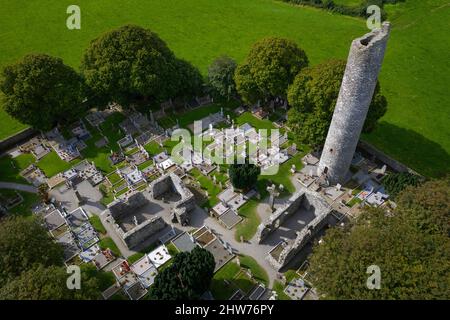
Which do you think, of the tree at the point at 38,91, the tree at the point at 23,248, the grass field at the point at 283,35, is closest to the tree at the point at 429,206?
the grass field at the point at 283,35

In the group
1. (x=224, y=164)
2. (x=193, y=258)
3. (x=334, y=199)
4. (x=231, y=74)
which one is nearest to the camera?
(x=193, y=258)

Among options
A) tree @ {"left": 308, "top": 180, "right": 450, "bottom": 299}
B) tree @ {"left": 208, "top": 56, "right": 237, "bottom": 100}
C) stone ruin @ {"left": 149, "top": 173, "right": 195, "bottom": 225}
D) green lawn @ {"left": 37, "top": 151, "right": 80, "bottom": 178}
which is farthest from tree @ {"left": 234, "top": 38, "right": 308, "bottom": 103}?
green lawn @ {"left": 37, "top": 151, "right": 80, "bottom": 178}

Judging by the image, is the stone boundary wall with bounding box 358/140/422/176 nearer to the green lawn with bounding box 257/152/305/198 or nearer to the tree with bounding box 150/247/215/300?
the green lawn with bounding box 257/152/305/198

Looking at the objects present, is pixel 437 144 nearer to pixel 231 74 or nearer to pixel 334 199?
pixel 334 199

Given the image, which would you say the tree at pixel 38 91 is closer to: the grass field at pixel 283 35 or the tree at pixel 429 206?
the grass field at pixel 283 35

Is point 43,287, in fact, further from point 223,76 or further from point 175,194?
point 223,76
